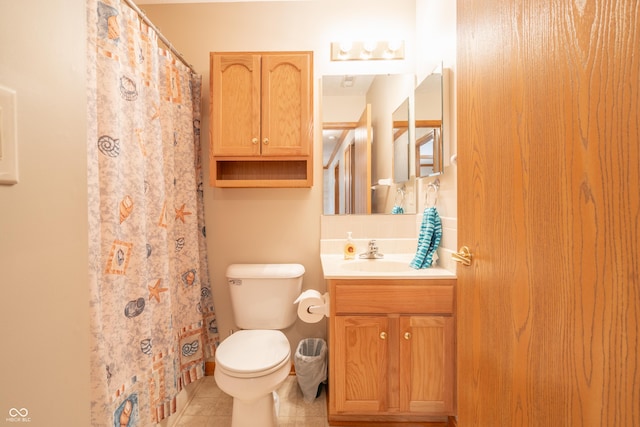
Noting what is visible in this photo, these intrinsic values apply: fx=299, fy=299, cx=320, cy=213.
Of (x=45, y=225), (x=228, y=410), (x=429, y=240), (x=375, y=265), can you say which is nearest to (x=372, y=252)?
(x=375, y=265)

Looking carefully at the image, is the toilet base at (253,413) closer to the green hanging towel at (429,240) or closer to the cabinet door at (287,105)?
the green hanging towel at (429,240)

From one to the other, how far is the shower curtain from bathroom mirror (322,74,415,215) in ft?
3.14

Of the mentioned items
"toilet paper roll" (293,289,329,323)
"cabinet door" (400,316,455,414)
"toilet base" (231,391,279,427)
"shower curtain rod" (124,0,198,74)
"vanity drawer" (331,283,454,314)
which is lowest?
"toilet base" (231,391,279,427)

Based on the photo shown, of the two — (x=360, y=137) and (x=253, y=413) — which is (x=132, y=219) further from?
(x=360, y=137)

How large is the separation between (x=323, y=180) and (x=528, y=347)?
157cm

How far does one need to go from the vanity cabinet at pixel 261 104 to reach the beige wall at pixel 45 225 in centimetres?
129

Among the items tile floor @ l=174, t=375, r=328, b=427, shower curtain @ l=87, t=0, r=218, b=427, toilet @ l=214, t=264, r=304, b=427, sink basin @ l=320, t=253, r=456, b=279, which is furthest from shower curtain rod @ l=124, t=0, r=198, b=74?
tile floor @ l=174, t=375, r=328, b=427

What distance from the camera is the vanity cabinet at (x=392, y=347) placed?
1465mm

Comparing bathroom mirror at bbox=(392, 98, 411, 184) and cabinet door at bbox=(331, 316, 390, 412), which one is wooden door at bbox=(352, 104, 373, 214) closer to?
bathroom mirror at bbox=(392, 98, 411, 184)

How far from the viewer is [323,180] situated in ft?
6.79

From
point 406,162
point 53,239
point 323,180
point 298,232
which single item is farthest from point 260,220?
point 53,239

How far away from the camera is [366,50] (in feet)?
6.73

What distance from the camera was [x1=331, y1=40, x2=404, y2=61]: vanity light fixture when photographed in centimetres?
204

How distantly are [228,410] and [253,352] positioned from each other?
554mm
